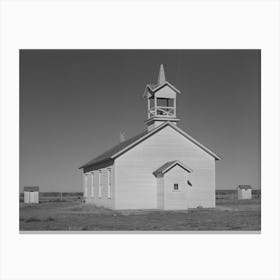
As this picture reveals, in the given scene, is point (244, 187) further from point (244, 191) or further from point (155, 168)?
point (155, 168)

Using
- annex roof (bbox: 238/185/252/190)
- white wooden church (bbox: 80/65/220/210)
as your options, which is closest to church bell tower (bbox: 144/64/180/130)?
white wooden church (bbox: 80/65/220/210)

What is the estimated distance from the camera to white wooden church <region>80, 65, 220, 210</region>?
26.2 meters

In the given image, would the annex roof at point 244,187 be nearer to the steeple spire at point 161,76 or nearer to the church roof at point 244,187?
the church roof at point 244,187

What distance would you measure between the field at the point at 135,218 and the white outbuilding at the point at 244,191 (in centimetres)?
35

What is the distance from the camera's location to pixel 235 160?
80.7 ft

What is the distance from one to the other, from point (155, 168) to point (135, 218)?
3.85 metres

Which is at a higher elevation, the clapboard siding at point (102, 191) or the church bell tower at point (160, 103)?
the church bell tower at point (160, 103)

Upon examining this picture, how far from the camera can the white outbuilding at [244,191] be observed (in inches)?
Answer: 933

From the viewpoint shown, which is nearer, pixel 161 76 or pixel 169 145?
pixel 161 76

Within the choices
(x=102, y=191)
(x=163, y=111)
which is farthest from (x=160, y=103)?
(x=102, y=191)

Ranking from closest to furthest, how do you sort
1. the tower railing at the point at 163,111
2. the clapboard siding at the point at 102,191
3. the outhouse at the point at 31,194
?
the outhouse at the point at 31,194 → the clapboard siding at the point at 102,191 → the tower railing at the point at 163,111

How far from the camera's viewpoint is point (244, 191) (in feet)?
80.5

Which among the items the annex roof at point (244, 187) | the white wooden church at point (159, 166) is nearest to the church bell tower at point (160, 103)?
the white wooden church at point (159, 166)

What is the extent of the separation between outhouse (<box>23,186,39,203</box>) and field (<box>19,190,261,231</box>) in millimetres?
255
